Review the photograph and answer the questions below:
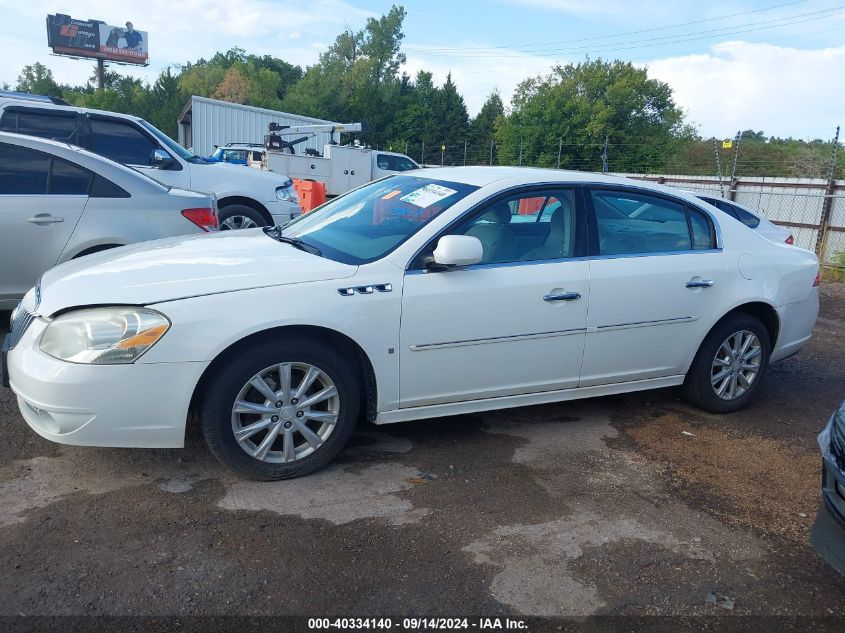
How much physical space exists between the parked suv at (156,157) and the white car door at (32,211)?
2.75 metres

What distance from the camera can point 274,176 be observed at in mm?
9461

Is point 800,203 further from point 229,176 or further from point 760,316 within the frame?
point 229,176

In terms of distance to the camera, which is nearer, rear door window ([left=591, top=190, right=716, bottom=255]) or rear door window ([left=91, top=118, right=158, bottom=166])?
rear door window ([left=591, top=190, right=716, bottom=255])

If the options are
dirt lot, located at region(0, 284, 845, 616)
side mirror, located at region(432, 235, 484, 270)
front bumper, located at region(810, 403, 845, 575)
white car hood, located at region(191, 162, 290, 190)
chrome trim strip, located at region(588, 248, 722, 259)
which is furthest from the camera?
white car hood, located at region(191, 162, 290, 190)

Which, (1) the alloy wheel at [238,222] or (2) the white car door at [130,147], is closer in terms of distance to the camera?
(2) the white car door at [130,147]

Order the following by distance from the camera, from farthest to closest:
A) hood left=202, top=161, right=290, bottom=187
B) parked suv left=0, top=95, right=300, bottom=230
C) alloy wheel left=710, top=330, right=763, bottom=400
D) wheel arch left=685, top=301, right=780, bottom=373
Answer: hood left=202, top=161, right=290, bottom=187 < parked suv left=0, top=95, right=300, bottom=230 < alloy wheel left=710, top=330, right=763, bottom=400 < wheel arch left=685, top=301, right=780, bottom=373

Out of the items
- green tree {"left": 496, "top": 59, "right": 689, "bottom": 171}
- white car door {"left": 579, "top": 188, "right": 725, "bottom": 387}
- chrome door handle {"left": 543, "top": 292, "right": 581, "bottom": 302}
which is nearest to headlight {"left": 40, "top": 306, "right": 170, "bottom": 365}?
chrome door handle {"left": 543, "top": 292, "right": 581, "bottom": 302}

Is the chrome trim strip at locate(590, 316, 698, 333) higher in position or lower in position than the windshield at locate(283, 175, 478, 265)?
lower

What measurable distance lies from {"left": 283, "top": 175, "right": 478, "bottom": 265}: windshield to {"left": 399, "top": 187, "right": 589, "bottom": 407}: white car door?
0.24 meters

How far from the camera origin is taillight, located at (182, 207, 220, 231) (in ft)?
20.3

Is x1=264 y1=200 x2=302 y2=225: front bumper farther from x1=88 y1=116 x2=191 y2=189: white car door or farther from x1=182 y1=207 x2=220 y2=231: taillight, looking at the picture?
x1=182 y1=207 x2=220 y2=231: taillight

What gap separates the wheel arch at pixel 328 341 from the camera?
137 inches

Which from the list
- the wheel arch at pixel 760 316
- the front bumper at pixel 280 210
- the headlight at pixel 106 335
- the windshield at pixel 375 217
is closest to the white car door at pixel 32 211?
the windshield at pixel 375 217

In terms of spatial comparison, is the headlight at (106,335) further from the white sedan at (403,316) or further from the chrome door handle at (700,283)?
the chrome door handle at (700,283)
